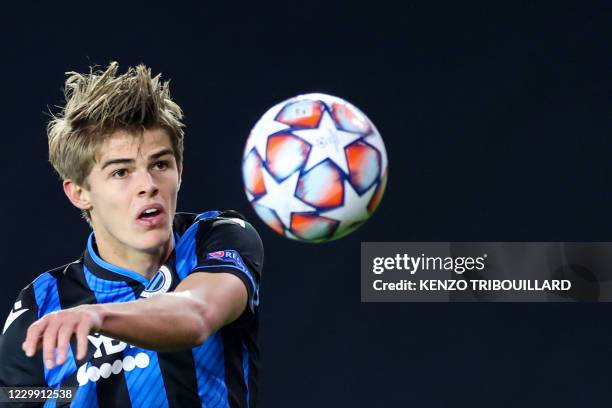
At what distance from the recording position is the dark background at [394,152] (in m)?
4.59

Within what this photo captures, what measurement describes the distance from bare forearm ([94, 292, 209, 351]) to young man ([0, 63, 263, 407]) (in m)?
0.26

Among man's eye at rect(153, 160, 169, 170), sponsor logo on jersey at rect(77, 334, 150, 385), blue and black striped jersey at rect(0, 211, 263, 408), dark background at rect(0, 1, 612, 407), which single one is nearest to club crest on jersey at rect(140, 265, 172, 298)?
blue and black striped jersey at rect(0, 211, 263, 408)

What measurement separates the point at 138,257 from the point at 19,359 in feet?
1.28

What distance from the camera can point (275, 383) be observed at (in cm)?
459

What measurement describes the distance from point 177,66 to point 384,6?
3.01 feet

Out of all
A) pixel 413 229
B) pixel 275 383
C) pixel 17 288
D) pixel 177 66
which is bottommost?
pixel 275 383

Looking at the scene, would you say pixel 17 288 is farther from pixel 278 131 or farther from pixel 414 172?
pixel 278 131

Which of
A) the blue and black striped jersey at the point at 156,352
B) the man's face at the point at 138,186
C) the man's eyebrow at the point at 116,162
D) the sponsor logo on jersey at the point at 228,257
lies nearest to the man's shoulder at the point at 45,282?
the blue and black striped jersey at the point at 156,352

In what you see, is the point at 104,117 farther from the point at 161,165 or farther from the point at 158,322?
the point at 158,322

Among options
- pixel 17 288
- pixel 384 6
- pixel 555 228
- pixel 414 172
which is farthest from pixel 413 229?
pixel 17 288

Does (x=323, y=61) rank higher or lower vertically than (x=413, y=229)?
higher

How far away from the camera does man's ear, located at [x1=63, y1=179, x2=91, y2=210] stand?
2816mm

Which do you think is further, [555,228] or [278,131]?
[555,228]

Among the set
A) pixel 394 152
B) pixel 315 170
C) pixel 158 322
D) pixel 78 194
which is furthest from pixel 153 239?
pixel 394 152
